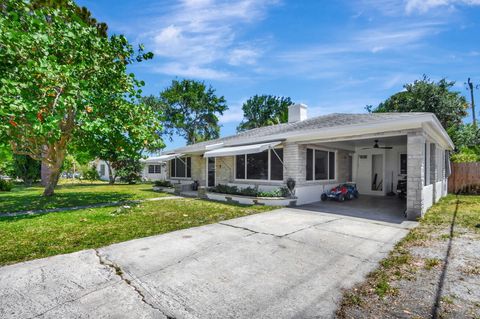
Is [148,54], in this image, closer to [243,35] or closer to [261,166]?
[243,35]

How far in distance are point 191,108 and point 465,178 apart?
109 feet

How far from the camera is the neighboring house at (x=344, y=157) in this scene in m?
8.62

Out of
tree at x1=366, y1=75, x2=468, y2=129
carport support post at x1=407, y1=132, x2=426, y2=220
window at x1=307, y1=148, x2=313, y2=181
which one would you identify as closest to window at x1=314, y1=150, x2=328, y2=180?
window at x1=307, y1=148, x2=313, y2=181

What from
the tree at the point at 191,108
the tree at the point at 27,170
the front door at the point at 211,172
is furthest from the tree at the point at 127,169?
the front door at the point at 211,172

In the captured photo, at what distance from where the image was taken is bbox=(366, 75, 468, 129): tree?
23234 mm

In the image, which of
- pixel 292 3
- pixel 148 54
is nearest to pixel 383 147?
pixel 292 3

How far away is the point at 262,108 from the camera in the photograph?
4334cm

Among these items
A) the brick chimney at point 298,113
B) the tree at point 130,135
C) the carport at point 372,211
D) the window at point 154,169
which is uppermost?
the brick chimney at point 298,113

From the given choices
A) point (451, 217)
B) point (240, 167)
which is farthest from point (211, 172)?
point (451, 217)

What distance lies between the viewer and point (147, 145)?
12.8 m

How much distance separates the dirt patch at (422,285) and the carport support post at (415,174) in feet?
8.59

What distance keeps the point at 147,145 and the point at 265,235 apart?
29.2ft

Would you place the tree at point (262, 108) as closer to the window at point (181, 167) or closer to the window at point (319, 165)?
the window at point (181, 167)

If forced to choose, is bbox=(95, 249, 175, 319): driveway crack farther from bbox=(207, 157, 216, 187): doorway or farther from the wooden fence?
the wooden fence
